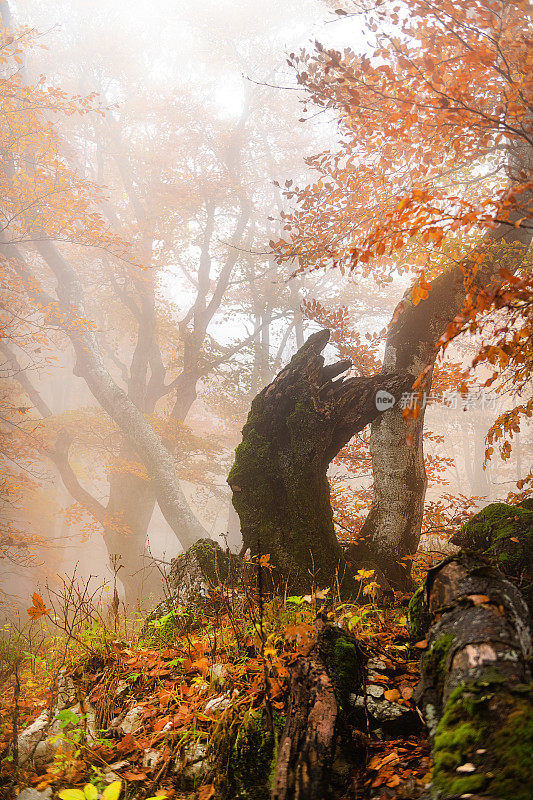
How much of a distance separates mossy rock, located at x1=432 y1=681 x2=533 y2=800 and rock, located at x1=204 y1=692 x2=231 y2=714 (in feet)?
4.40

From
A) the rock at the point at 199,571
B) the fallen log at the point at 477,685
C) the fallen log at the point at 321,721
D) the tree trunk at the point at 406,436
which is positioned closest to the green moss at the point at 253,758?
the fallen log at the point at 321,721

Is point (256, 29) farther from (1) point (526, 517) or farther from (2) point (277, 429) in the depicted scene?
(1) point (526, 517)

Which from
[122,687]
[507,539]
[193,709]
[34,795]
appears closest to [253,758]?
Answer: [193,709]

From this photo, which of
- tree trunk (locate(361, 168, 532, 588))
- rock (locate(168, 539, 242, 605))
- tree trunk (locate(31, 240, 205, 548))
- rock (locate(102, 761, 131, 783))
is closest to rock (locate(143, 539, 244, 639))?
rock (locate(168, 539, 242, 605))

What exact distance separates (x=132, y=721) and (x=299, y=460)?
294 centimetres

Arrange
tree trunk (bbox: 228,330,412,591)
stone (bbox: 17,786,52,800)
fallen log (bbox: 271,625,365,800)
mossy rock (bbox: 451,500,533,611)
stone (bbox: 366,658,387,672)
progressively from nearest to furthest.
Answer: fallen log (bbox: 271,625,365,800), stone (bbox: 17,786,52,800), stone (bbox: 366,658,387,672), mossy rock (bbox: 451,500,533,611), tree trunk (bbox: 228,330,412,591)

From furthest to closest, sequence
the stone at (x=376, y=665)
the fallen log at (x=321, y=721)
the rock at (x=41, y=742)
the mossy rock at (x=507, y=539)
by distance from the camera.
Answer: the mossy rock at (x=507, y=539)
the stone at (x=376, y=665)
the rock at (x=41, y=742)
the fallen log at (x=321, y=721)

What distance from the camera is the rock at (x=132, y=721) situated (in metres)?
2.58

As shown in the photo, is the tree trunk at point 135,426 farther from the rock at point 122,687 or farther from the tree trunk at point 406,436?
the rock at point 122,687

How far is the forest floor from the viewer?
208 cm

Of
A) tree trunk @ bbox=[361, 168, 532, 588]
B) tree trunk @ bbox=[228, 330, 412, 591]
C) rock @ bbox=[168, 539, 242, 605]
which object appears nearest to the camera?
rock @ bbox=[168, 539, 242, 605]

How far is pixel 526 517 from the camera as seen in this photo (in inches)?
156

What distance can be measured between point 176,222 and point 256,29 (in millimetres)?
9927

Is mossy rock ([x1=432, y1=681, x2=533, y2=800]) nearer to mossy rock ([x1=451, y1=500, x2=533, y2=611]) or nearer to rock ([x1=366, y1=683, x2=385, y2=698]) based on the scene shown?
rock ([x1=366, y1=683, x2=385, y2=698])
